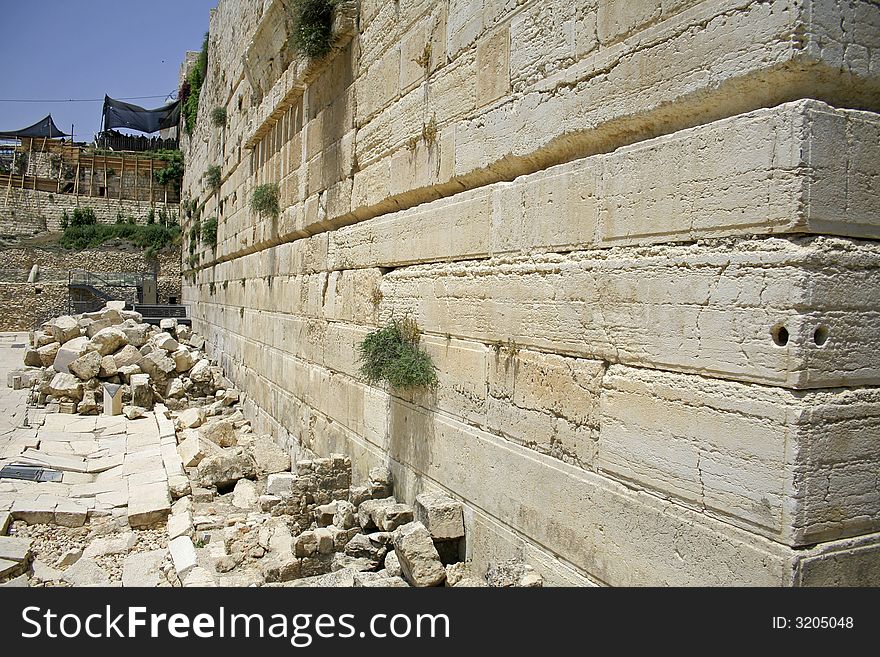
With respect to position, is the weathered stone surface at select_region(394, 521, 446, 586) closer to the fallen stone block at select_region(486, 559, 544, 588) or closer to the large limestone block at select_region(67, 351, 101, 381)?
the fallen stone block at select_region(486, 559, 544, 588)

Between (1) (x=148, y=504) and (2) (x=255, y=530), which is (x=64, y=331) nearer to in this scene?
(1) (x=148, y=504)

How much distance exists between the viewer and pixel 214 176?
47.9 feet

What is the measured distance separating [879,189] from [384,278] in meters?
3.69

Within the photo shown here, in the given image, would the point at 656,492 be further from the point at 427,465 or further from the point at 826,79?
the point at 427,465

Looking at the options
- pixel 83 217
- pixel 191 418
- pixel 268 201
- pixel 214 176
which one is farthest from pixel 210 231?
pixel 83 217

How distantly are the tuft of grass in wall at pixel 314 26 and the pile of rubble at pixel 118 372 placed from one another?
6556 millimetres

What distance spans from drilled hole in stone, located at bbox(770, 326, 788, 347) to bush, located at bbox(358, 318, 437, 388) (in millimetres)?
2603

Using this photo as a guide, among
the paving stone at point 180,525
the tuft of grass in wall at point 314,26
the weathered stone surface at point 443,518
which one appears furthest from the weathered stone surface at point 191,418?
the weathered stone surface at point 443,518

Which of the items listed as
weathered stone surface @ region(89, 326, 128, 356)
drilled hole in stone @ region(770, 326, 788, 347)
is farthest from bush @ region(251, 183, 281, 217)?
drilled hole in stone @ region(770, 326, 788, 347)

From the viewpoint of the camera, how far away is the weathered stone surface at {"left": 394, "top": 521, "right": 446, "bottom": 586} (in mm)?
3887

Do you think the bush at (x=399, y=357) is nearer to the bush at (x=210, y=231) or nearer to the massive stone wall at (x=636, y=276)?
the massive stone wall at (x=636, y=276)

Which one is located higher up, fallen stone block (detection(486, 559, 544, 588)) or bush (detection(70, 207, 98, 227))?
bush (detection(70, 207, 98, 227))

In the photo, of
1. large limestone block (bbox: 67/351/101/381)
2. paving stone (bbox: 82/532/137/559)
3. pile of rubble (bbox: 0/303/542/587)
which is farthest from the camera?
large limestone block (bbox: 67/351/101/381)

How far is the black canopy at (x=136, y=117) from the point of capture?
176 feet
